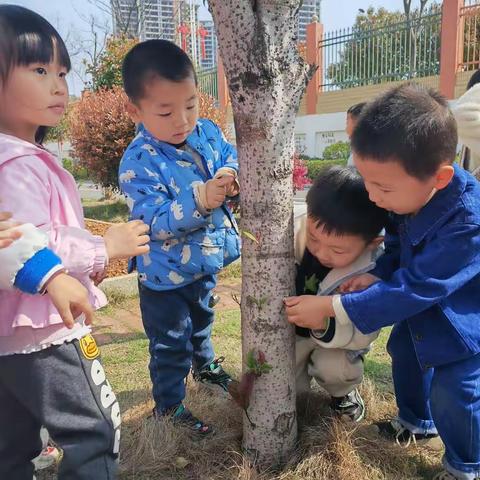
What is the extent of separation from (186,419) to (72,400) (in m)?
0.79

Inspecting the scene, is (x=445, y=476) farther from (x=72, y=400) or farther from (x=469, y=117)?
(x=469, y=117)

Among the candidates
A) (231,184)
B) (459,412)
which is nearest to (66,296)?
(231,184)

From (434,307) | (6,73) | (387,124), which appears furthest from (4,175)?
(434,307)

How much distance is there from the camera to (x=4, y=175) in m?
1.31

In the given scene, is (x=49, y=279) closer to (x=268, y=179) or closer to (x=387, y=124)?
(x=268, y=179)

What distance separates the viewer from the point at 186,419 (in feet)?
6.85

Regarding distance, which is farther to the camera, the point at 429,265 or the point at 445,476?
the point at 445,476

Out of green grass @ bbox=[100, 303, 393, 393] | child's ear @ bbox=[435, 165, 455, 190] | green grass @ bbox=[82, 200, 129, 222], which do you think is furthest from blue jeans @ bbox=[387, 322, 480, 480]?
green grass @ bbox=[82, 200, 129, 222]

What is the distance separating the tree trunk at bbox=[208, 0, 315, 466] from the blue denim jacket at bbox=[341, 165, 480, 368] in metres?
0.27

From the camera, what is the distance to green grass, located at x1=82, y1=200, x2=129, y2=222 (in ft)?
29.1

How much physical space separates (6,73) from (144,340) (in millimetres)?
2215

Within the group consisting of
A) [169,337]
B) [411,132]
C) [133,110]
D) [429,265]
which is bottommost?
[169,337]

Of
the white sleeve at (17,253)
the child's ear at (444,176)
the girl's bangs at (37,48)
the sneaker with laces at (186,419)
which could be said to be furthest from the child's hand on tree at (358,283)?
the girl's bangs at (37,48)

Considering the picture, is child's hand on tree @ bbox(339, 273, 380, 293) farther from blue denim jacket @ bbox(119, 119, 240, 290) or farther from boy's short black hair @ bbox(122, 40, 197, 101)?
boy's short black hair @ bbox(122, 40, 197, 101)
